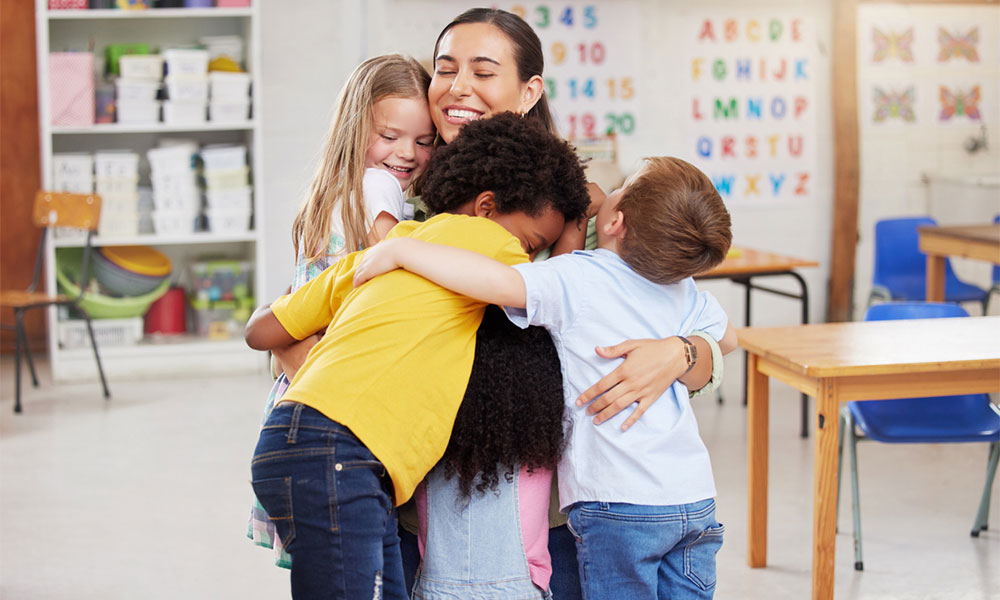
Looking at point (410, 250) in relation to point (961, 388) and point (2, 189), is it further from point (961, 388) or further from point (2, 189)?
point (2, 189)

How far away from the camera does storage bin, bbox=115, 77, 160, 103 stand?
17.9 feet

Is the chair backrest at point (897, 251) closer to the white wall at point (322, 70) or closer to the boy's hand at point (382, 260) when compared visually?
the white wall at point (322, 70)

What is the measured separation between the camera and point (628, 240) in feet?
5.28

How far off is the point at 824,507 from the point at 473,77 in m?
1.57

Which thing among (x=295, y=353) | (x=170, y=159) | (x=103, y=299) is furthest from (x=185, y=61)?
(x=295, y=353)

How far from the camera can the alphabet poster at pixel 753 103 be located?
639 cm

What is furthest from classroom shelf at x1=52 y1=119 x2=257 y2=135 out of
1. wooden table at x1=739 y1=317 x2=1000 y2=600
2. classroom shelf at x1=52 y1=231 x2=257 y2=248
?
wooden table at x1=739 y1=317 x2=1000 y2=600

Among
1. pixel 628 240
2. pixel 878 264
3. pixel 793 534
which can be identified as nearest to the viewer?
pixel 628 240

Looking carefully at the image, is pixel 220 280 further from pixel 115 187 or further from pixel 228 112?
pixel 228 112

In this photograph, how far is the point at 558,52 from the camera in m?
6.24

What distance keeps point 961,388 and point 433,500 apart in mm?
1775

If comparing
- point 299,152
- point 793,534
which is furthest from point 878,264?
point 299,152

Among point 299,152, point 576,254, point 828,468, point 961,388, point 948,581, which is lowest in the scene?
point 948,581

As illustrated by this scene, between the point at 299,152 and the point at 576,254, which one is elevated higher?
the point at 299,152
